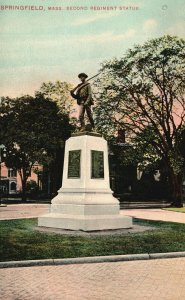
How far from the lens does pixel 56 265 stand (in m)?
8.21

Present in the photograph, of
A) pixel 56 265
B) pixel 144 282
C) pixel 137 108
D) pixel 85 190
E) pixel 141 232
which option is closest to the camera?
pixel 144 282

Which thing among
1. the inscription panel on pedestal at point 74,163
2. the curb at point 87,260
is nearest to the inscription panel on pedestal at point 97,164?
the inscription panel on pedestal at point 74,163

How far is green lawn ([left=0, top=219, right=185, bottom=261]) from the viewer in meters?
9.02

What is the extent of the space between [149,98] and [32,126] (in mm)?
14331

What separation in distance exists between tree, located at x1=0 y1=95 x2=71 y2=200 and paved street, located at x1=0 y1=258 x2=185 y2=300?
32.8 meters

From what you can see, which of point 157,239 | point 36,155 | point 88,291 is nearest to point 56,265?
point 88,291

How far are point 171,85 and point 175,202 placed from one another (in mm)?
9486

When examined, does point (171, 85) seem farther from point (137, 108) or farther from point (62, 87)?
point (62, 87)

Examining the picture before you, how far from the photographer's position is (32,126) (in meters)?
40.7

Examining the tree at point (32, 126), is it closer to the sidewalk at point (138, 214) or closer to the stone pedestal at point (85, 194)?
the sidewalk at point (138, 214)

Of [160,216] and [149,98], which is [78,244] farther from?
[149,98]

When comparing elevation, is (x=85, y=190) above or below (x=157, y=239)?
above

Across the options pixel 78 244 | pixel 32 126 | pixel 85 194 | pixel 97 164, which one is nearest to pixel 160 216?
pixel 97 164

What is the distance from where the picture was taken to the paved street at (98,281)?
588 centimetres
